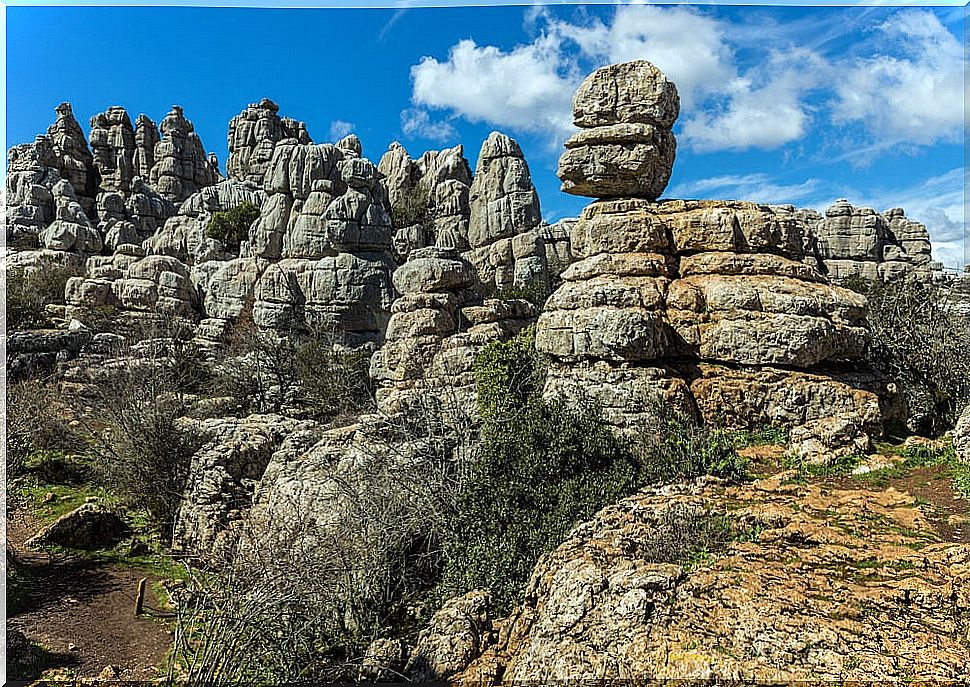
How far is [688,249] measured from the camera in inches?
379

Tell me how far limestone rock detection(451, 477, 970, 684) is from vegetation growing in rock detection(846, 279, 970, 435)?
3.44 m

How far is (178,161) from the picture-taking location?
141 feet

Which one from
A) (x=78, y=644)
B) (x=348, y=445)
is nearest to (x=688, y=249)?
(x=348, y=445)

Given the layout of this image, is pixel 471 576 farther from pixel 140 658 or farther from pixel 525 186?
pixel 525 186

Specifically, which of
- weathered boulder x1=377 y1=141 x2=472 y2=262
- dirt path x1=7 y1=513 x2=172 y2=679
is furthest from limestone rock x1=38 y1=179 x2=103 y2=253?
dirt path x1=7 y1=513 x2=172 y2=679

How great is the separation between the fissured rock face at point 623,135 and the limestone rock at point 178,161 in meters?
37.6

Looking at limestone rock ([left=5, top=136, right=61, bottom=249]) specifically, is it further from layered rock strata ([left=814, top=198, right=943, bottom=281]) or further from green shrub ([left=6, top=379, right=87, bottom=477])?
layered rock strata ([left=814, top=198, right=943, bottom=281])

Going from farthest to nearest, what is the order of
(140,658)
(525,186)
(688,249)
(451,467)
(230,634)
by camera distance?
(525,186) < (688,249) < (451,467) < (140,658) < (230,634)

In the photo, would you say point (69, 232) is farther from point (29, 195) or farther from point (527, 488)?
point (527, 488)

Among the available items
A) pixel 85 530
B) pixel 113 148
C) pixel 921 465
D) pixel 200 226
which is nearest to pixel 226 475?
pixel 85 530

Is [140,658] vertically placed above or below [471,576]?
below

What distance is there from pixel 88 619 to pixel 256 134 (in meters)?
38.6

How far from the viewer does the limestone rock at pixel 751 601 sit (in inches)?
144

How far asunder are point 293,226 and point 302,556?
18.8 m
